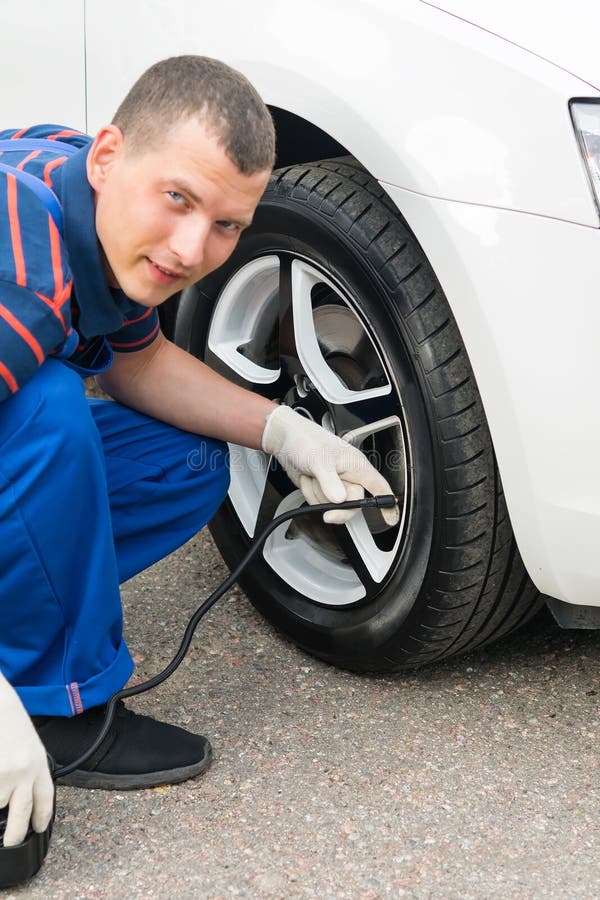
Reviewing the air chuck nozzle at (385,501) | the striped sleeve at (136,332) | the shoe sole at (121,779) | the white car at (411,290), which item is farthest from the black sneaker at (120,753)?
the striped sleeve at (136,332)

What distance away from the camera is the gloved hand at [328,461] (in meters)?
1.86

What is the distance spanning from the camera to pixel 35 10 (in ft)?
7.07

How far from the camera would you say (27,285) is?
4.71 ft

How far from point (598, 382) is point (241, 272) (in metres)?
0.78

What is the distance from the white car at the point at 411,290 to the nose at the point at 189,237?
0.29m

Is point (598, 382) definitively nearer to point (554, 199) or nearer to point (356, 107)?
point (554, 199)

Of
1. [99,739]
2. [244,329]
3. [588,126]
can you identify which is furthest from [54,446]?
[588,126]

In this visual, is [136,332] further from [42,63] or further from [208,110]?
[42,63]

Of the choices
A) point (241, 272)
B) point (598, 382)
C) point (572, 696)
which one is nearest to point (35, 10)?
point (241, 272)

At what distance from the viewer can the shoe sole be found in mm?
1647

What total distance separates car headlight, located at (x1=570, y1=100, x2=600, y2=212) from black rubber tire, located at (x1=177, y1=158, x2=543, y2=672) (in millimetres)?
306

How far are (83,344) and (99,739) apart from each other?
1.99 feet

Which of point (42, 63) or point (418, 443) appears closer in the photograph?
point (418, 443)

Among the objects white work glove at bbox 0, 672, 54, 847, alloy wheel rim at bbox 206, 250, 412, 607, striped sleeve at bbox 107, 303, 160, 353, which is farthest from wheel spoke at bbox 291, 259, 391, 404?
white work glove at bbox 0, 672, 54, 847
